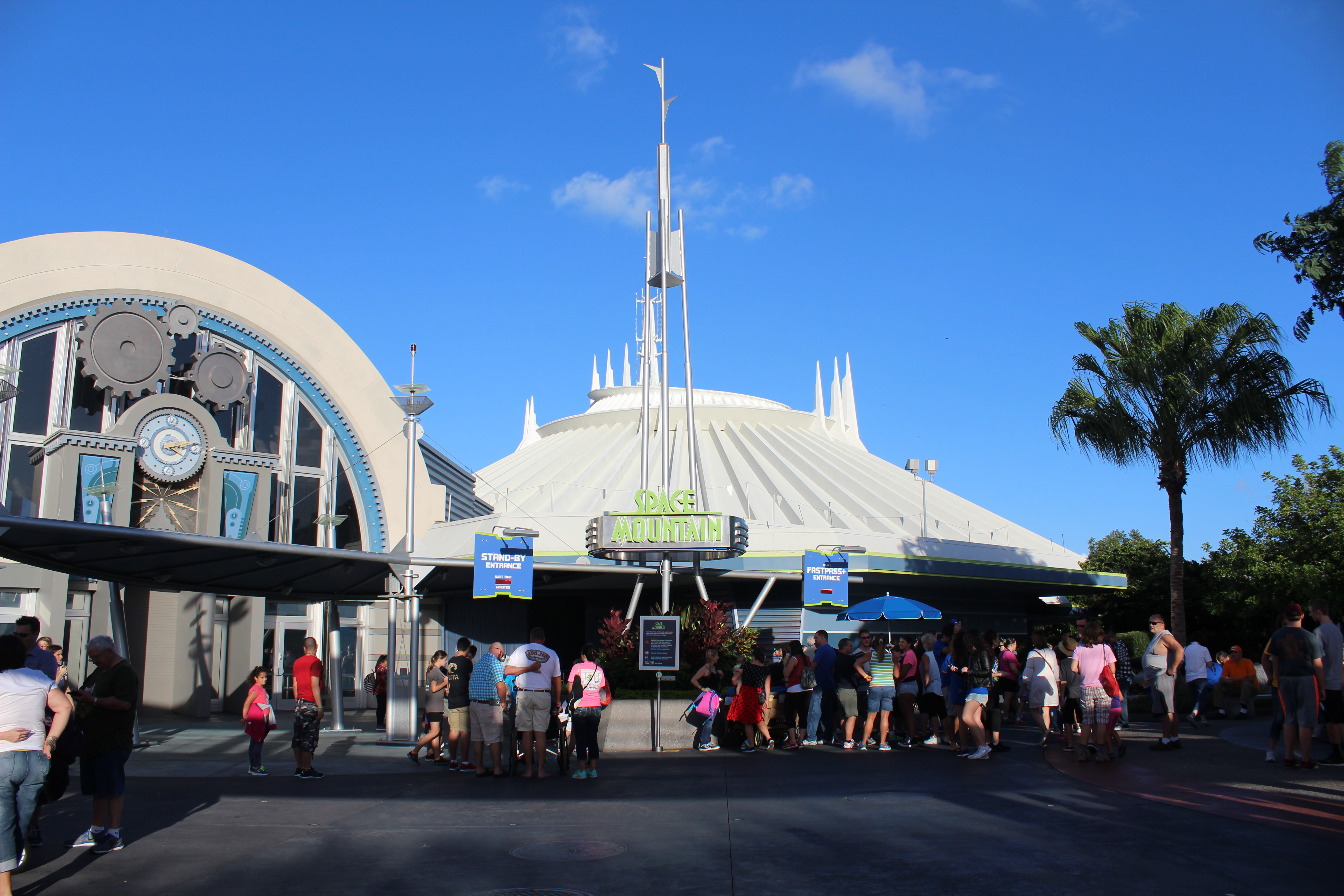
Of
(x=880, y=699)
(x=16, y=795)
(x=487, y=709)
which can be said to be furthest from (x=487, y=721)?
(x=16, y=795)

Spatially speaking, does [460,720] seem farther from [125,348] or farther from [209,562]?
[125,348]

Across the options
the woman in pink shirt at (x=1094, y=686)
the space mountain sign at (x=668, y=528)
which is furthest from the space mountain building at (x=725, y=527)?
the woman in pink shirt at (x=1094, y=686)

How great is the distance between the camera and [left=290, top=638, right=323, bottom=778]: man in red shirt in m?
12.3

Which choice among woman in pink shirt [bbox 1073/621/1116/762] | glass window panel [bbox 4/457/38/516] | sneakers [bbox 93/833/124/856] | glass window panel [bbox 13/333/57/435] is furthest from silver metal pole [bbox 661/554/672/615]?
glass window panel [bbox 13/333/57/435]

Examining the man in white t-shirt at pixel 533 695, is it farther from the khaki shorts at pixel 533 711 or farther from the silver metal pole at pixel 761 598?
the silver metal pole at pixel 761 598

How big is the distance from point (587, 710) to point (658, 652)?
3.55 metres

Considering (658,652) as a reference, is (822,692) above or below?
below

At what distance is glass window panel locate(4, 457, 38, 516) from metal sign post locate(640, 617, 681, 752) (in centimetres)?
1393

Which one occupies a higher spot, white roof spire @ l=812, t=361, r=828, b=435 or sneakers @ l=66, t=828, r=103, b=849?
white roof spire @ l=812, t=361, r=828, b=435

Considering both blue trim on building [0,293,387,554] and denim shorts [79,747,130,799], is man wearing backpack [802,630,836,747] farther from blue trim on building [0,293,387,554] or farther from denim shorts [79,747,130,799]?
blue trim on building [0,293,387,554]

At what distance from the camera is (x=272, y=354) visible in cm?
2475

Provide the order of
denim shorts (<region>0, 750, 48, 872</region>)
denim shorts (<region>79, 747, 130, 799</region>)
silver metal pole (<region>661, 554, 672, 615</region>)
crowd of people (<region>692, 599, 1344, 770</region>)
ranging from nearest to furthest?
1. denim shorts (<region>0, 750, 48, 872</region>)
2. denim shorts (<region>79, 747, 130, 799</region>)
3. crowd of people (<region>692, 599, 1344, 770</region>)
4. silver metal pole (<region>661, 554, 672, 615</region>)

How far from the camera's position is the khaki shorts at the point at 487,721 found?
12.7 m

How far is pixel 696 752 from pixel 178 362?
15.7 meters
